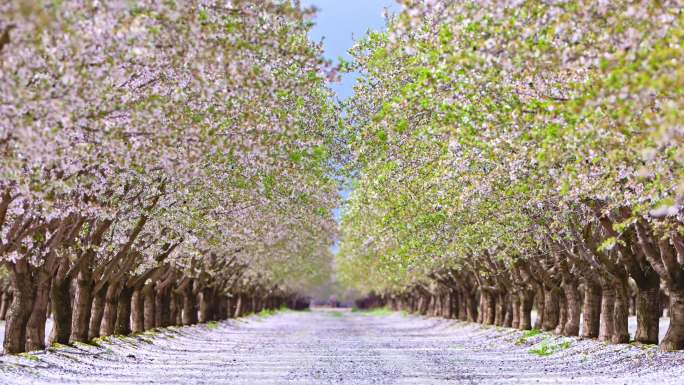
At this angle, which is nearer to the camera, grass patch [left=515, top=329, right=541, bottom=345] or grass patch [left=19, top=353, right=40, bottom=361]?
grass patch [left=19, top=353, right=40, bottom=361]

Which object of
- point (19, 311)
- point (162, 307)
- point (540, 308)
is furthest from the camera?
point (162, 307)

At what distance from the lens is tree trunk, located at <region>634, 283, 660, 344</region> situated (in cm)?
3150

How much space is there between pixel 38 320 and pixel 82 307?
4060 mm

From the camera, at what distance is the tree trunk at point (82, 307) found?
34000 millimetres

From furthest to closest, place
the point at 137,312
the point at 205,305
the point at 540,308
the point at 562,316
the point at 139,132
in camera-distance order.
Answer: the point at 205,305, the point at 540,308, the point at 137,312, the point at 562,316, the point at 139,132

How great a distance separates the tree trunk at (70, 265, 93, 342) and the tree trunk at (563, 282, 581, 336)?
69.8 feet

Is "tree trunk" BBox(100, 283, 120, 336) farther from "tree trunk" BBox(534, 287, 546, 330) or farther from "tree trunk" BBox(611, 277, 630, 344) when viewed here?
"tree trunk" BBox(534, 287, 546, 330)

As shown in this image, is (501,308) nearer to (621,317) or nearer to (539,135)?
(621,317)

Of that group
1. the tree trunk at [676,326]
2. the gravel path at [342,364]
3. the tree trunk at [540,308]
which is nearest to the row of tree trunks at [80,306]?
the gravel path at [342,364]

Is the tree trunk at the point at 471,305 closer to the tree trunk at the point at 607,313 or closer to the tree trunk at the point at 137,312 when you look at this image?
the tree trunk at the point at 137,312

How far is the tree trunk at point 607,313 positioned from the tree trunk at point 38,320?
20.8 m

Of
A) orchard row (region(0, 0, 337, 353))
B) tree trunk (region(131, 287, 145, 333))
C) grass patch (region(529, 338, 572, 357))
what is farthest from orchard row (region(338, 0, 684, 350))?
tree trunk (region(131, 287, 145, 333))

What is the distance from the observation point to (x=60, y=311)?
32719 mm

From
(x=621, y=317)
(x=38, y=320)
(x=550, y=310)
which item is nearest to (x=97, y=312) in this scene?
(x=38, y=320)
